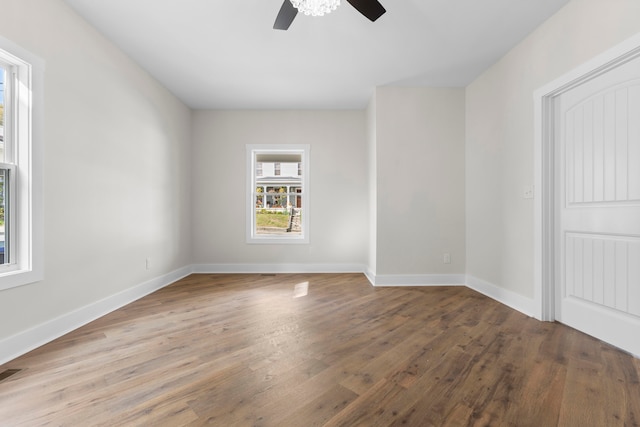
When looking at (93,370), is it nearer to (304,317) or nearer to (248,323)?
(248,323)

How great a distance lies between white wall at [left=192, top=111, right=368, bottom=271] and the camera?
492cm

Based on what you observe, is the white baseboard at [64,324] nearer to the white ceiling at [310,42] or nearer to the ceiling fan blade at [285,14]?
the white ceiling at [310,42]

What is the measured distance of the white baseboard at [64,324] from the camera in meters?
1.96

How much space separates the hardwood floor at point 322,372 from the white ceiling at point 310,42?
2.67m

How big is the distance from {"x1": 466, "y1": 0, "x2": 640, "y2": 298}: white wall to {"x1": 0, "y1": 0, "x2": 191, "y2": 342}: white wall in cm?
409

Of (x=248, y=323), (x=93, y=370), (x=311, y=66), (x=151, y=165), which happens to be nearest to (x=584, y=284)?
(x=248, y=323)

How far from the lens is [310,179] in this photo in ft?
16.1

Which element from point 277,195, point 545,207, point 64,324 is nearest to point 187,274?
point 277,195

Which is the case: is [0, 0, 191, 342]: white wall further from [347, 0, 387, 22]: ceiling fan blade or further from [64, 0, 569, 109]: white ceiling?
[347, 0, 387, 22]: ceiling fan blade

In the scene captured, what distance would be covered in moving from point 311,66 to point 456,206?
8.58 ft

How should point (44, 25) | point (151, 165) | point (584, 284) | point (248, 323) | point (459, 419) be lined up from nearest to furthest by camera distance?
1. point (459, 419)
2. point (44, 25)
3. point (584, 284)
4. point (248, 323)
5. point (151, 165)

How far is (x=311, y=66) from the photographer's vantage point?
3.45 m

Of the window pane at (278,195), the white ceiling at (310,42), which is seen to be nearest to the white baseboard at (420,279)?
the window pane at (278,195)

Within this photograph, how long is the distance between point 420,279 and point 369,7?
10.5ft
